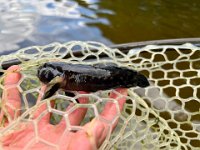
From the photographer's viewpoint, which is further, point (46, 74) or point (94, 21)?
point (94, 21)

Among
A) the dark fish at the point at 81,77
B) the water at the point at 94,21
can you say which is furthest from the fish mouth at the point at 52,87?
the water at the point at 94,21

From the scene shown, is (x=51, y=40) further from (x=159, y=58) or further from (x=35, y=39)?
(x=159, y=58)

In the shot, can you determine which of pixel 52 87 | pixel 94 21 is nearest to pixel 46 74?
pixel 52 87

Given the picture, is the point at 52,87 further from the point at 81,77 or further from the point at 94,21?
the point at 94,21

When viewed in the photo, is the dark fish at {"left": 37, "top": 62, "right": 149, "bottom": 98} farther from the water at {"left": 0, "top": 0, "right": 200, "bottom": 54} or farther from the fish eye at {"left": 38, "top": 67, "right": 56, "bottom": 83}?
the water at {"left": 0, "top": 0, "right": 200, "bottom": 54}

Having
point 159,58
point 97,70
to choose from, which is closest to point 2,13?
point 159,58

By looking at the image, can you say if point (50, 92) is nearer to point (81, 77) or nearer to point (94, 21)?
point (81, 77)
